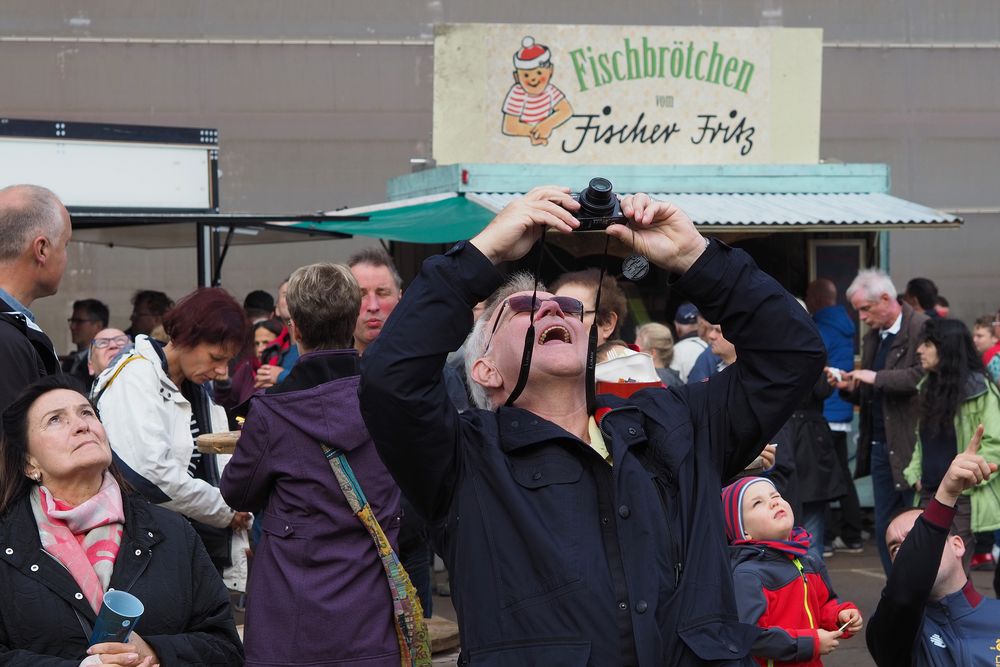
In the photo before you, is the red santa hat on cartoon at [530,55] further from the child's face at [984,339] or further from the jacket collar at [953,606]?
the jacket collar at [953,606]

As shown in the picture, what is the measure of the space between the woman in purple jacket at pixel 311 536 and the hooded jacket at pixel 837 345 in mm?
6011

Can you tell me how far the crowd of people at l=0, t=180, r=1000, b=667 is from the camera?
2.64 metres

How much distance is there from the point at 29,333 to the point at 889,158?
13591 mm

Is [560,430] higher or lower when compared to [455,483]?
higher

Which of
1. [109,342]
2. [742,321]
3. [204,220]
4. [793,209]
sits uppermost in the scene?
[793,209]

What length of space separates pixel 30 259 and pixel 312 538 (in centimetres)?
127

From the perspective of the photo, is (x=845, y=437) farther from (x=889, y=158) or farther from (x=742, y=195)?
(x=889, y=158)

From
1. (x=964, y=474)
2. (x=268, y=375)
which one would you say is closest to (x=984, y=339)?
(x=268, y=375)

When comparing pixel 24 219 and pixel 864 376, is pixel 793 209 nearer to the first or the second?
pixel 864 376

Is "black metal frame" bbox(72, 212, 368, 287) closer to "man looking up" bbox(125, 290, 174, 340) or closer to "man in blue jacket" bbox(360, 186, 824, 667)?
"man looking up" bbox(125, 290, 174, 340)

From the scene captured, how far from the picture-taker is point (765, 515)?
4477mm

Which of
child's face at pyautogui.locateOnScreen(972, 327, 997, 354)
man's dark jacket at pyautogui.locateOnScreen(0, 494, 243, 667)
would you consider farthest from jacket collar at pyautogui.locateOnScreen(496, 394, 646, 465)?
child's face at pyautogui.locateOnScreen(972, 327, 997, 354)

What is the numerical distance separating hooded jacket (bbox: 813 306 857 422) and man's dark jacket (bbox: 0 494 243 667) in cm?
677

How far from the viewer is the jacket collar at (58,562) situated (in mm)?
3273
